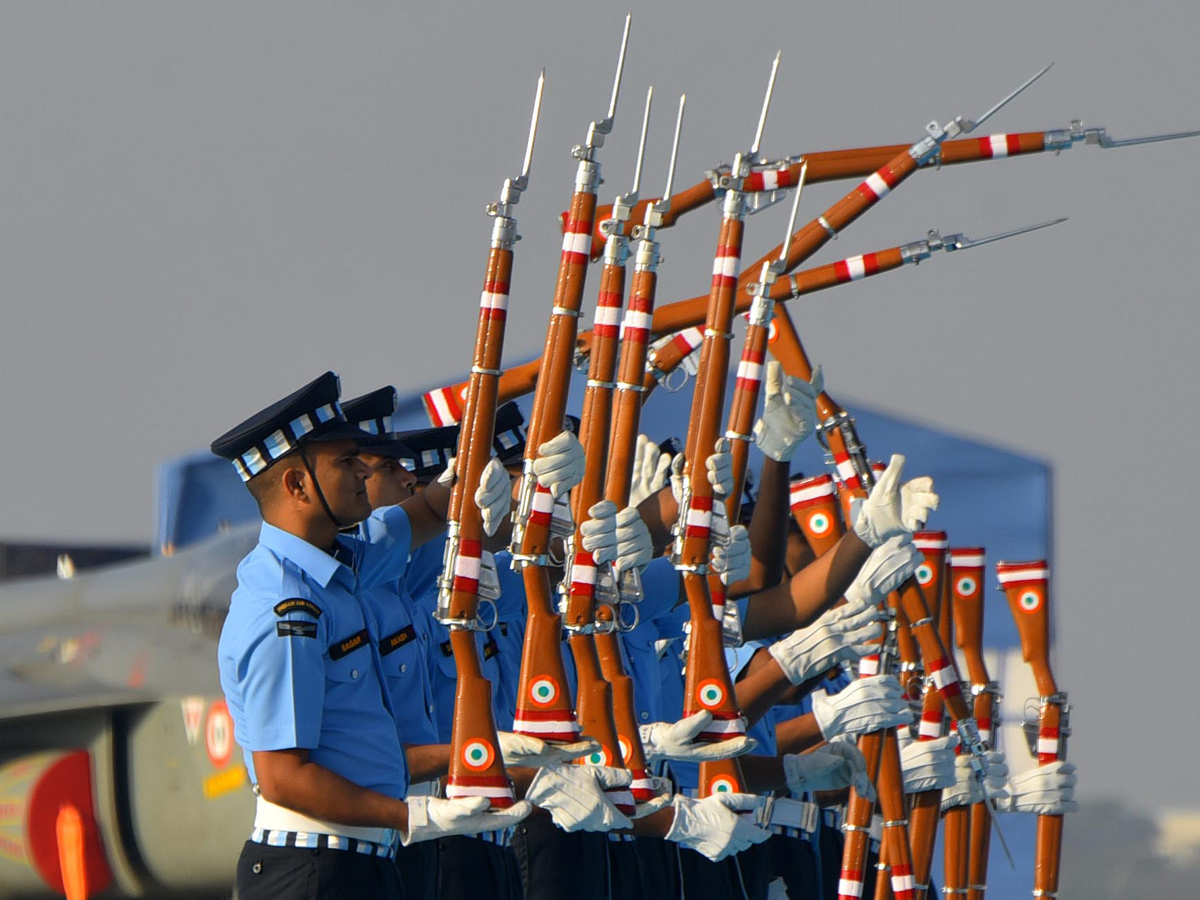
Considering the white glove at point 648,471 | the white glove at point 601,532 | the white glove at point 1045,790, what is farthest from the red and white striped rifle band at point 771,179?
the white glove at point 1045,790

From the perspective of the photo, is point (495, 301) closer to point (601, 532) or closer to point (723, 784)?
point (601, 532)

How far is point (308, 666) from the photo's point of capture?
5039 millimetres

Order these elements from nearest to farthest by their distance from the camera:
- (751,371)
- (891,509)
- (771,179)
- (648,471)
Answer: (751,371) → (771,179) → (891,509) → (648,471)

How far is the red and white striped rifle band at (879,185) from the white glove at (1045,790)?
3.66m

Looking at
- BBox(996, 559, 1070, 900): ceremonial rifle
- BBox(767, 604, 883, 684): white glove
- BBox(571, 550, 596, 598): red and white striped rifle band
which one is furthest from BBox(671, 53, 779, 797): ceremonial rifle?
BBox(996, 559, 1070, 900): ceremonial rifle

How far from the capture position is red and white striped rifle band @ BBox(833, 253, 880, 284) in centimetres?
750

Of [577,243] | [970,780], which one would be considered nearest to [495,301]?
[577,243]

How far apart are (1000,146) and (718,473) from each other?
69.8 inches

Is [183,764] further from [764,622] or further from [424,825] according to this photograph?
[424,825]

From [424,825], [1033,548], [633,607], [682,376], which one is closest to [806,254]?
[682,376]

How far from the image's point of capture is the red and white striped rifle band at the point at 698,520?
21.2ft

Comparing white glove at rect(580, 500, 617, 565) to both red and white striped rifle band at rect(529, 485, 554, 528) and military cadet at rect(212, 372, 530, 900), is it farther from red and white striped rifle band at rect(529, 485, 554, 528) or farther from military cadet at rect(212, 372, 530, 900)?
military cadet at rect(212, 372, 530, 900)

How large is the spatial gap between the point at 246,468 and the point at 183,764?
280 centimetres

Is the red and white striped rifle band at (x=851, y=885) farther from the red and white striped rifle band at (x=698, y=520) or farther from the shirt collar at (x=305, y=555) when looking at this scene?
the shirt collar at (x=305, y=555)
